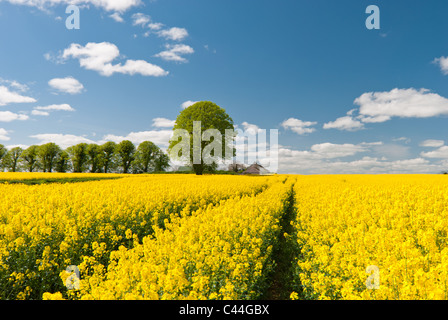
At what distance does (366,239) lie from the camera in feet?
16.8

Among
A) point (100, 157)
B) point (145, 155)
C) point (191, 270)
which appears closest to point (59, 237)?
point (191, 270)

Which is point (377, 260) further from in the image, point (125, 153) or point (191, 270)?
point (125, 153)

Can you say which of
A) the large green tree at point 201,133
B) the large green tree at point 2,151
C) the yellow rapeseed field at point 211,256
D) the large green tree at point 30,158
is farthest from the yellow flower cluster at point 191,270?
the large green tree at point 2,151

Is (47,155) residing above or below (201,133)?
below

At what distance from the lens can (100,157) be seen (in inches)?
2534

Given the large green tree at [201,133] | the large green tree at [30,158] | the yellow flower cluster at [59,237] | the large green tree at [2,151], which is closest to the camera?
the yellow flower cluster at [59,237]

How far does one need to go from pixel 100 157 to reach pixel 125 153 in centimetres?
644

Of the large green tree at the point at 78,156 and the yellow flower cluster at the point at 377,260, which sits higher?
the large green tree at the point at 78,156

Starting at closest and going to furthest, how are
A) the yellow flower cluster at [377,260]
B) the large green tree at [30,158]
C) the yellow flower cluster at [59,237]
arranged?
the yellow flower cluster at [377,260] < the yellow flower cluster at [59,237] < the large green tree at [30,158]

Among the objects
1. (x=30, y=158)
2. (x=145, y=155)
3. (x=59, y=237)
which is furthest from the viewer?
(x=30, y=158)

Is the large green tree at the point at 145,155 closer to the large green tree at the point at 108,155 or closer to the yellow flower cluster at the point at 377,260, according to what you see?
the large green tree at the point at 108,155

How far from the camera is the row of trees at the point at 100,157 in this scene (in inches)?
2522
